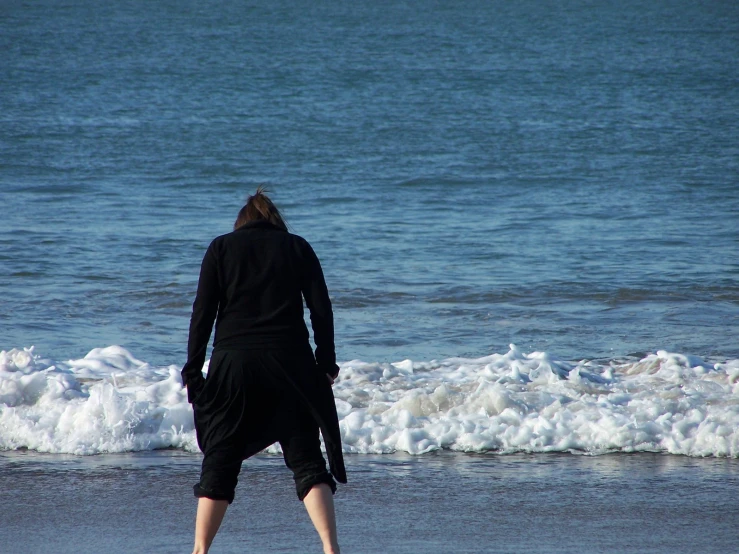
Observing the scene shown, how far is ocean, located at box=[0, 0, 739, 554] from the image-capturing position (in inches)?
215

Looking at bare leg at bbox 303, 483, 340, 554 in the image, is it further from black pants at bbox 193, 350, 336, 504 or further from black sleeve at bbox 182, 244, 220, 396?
black sleeve at bbox 182, 244, 220, 396

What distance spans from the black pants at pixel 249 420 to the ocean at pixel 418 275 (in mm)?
657

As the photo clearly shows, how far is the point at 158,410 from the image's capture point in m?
6.27

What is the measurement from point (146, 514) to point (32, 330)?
18.2 ft

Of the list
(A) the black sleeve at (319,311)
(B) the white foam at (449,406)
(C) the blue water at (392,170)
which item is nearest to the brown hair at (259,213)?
(A) the black sleeve at (319,311)

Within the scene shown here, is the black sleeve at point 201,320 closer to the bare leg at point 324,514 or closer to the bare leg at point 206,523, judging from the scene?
the bare leg at point 206,523

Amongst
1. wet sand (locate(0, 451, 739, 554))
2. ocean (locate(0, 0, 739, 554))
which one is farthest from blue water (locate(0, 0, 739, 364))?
wet sand (locate(0, 451, 739, 554))

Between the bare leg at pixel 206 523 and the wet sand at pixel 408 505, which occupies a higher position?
the bare leg at pixel 206 523

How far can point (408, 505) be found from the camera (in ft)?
16.1

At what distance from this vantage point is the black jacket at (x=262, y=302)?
385 centimetres

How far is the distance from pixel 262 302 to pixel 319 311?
0.22 m

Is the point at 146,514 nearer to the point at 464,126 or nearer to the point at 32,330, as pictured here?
the point at 32,330

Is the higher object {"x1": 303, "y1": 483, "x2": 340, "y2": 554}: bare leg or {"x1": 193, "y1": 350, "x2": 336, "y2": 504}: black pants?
{"x1": 193, "y1": 350, "x2": 336, "y2": 504}: black pants

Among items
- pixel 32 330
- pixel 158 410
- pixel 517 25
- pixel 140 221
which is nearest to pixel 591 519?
pixel 158 410
